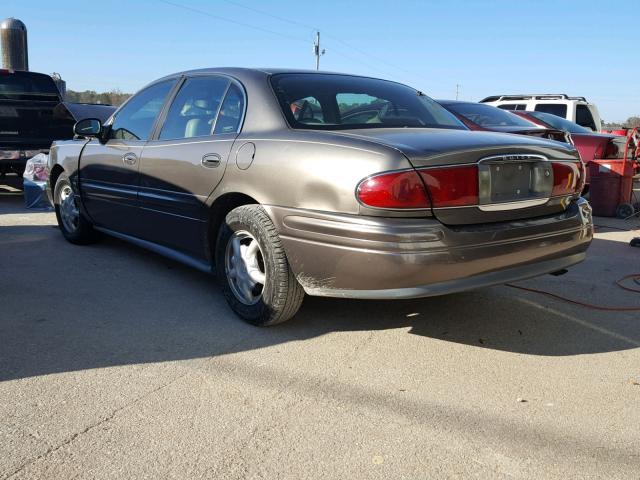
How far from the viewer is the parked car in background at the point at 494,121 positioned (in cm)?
747

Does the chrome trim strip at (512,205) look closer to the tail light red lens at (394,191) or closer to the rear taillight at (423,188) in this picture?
the rear taillight at (423,188)

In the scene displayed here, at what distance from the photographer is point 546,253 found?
342 centimetres

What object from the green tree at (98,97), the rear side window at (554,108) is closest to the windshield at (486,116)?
the rear side window at (554,108)

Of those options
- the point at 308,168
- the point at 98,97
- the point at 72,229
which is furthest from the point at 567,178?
the point at 98,97

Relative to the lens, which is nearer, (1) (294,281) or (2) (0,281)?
(1) (294,281)

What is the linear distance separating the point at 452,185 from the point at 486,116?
5573 millimetres

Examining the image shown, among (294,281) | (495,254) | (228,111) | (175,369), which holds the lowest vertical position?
(175,369)

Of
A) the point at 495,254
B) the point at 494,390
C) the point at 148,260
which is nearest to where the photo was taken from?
the point at 494,390

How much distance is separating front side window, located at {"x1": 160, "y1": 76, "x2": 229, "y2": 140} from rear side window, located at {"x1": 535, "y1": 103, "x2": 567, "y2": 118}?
12064 millimetres

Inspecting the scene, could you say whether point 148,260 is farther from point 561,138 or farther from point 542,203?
point 561,138

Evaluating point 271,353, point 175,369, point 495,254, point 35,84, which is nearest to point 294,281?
point 271,353

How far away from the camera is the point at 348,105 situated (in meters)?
4.02

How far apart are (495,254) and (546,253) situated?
1.52ft

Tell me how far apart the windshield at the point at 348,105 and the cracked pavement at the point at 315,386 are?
4.09 feet
